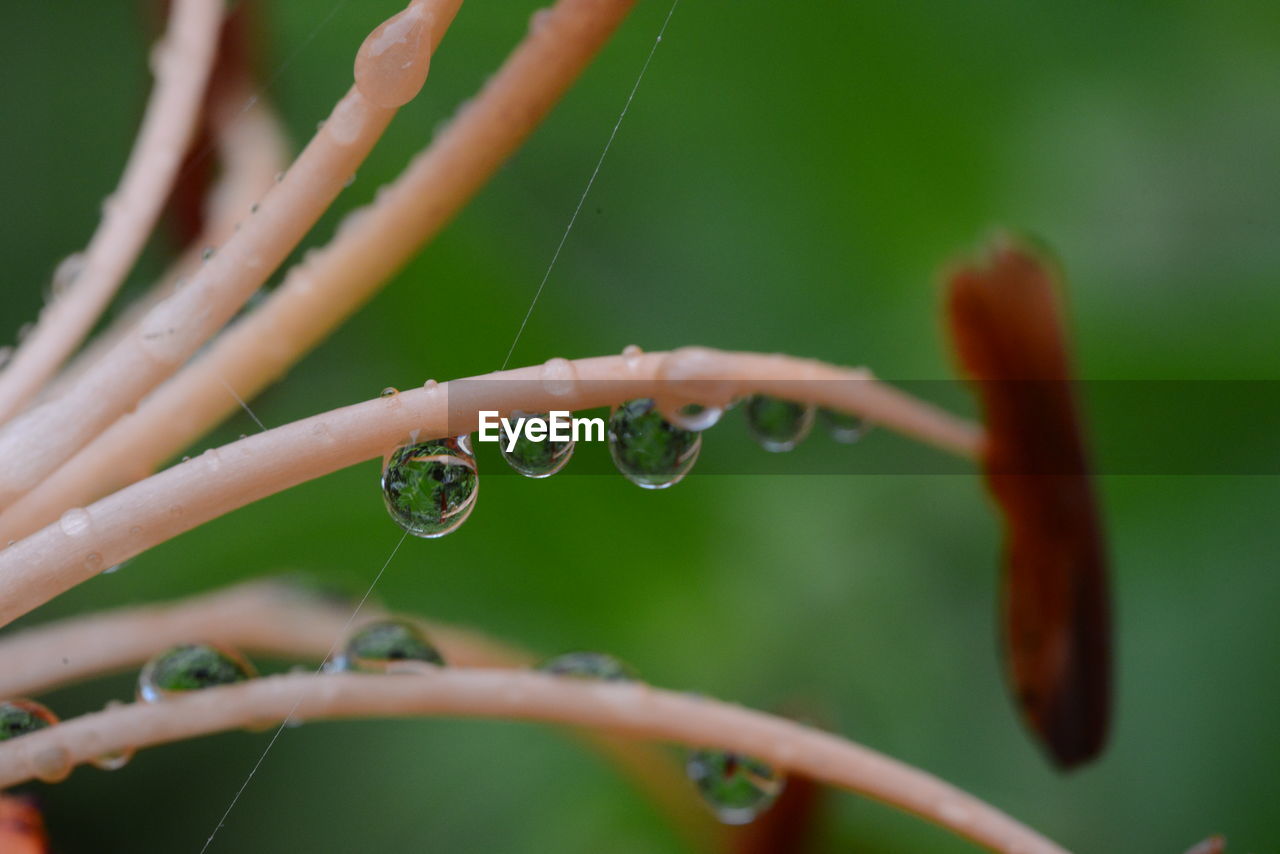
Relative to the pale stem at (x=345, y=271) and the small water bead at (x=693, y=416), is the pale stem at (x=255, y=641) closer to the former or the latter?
the pale stem at (x=345, y=271)

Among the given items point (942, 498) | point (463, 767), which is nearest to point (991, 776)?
point (942, 498)

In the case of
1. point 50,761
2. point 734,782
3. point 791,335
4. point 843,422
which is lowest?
point 50,761

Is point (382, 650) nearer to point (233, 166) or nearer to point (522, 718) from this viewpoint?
point (522, 718)

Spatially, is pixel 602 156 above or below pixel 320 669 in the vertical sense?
above

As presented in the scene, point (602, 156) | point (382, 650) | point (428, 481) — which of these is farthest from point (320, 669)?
point (602, 156)

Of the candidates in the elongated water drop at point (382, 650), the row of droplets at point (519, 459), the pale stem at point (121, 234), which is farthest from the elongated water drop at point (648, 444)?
the pale stem at point (121, 234)

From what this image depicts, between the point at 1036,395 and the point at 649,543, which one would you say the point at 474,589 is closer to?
the point at 649,543

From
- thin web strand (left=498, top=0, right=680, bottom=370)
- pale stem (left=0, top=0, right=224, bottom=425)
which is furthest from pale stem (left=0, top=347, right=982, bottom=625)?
thin web strand (left=498, top=0, right=680, bottom=370)
